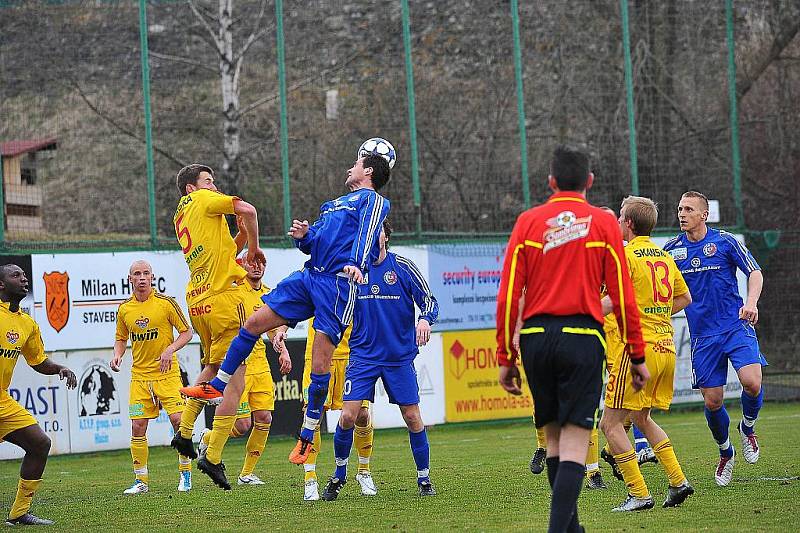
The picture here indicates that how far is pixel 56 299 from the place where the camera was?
50.1 ft

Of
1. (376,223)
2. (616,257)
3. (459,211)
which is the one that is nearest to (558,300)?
→ (616,257)

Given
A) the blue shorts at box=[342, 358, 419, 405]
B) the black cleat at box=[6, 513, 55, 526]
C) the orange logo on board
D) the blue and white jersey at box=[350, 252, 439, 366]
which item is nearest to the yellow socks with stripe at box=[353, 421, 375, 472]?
the blue shorts at box=[342, 358, 419, 405]

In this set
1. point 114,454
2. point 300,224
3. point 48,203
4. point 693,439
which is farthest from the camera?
point 48,203

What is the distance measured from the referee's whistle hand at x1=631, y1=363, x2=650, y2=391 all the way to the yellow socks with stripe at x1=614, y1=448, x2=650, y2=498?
1.70 metres

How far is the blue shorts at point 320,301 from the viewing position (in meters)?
8.73

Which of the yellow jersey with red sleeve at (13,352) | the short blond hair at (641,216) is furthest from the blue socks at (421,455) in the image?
the yellow jersey with red sleeve at (13,352)

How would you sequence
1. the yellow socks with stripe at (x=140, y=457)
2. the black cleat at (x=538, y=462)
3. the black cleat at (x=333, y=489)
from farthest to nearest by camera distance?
the yellow socks with stripe at (x=140, y=457)
the black cleat at (x=538, y=462)
the black cleat at (x=333, y=489)

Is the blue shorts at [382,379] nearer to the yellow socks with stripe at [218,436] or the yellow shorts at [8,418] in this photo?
the yellow socks with stripe at [218,436]

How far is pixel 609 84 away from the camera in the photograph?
20109 millimetres

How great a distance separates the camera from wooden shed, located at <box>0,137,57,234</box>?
16.7 metres

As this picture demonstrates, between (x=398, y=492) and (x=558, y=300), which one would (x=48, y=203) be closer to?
→ (x=398, y=492)

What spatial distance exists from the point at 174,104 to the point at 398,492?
10.4 m

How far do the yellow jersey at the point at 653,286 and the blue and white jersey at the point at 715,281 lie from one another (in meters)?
1.82

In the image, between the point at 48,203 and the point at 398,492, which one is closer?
the point at 398,492
